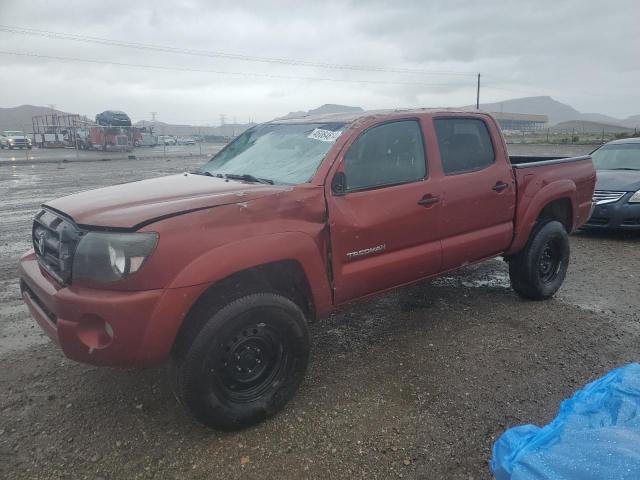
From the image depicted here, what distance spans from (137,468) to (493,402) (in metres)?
2.12

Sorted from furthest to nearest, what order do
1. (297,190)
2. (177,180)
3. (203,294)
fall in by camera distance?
(177,180)
(297,190)
(203,294)

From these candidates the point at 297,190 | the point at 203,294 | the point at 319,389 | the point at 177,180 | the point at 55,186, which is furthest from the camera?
the point at 55,186

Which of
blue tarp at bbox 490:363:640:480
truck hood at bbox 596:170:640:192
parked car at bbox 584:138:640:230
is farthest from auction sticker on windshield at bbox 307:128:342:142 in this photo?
truck hood at bbox 596:170:640:192

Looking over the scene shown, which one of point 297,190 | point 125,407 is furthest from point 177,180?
point 125,407

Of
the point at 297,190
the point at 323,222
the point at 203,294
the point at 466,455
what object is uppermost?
the point at 297,190

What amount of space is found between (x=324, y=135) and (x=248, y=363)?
1.64 meters

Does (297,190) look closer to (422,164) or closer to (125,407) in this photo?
(422,164)

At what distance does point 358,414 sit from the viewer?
113 inches

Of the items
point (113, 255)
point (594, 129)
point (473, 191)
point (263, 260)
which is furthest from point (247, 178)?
point (594, 129)

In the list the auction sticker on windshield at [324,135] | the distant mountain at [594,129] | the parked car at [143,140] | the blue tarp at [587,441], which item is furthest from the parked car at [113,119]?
the distant mountain at [594,129]

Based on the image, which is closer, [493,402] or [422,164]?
[493,402]

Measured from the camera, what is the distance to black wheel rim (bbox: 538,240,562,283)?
470cm

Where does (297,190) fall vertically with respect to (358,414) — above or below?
above

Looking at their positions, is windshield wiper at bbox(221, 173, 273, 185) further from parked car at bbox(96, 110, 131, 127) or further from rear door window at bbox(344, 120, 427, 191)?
parked car at bbox(96, 110, 131, 127)
